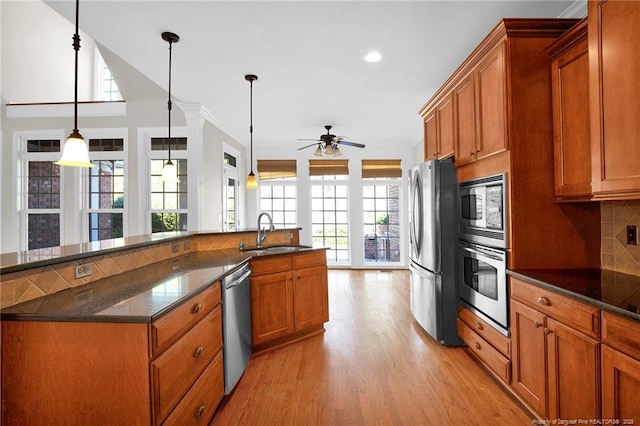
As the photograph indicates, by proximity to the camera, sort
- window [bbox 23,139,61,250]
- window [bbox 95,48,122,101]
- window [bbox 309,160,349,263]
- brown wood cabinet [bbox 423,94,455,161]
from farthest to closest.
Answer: window [bbox 309,160,349,263]
window [bbox 95,48,122,101]
window [bbox 23,139,61,250]
brown wood cabinet [bbox 423,94,455,161]

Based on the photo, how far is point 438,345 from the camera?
9.36 ft

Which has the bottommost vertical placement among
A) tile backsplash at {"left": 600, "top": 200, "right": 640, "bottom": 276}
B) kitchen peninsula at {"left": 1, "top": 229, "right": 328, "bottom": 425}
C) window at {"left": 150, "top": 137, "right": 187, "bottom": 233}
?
kitchen peninsula at {"left": 1, "top": 229, "right": 328, "bottom": 425}

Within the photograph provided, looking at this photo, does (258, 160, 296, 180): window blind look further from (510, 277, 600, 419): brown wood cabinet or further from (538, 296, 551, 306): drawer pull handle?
(538, 296, 551, 306): drawer pull handle

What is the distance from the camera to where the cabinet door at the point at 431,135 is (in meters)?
3.27

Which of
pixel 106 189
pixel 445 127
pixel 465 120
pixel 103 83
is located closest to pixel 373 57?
pixel 445 127

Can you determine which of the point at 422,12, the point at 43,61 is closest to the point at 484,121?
the point at 422,12

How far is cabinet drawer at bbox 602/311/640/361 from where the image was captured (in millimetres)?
1159

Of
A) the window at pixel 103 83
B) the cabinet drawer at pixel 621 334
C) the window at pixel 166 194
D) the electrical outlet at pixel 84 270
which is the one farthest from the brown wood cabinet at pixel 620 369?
the window at pixel 103 83

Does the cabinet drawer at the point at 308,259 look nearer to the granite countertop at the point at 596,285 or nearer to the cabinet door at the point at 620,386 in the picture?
the granite countertop at the point at 596,285

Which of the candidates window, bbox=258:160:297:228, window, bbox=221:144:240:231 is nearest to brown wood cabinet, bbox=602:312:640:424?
window, bbox=221:144:240:231

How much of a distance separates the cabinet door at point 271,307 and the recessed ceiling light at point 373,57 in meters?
2.18

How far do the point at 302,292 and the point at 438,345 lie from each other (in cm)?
134

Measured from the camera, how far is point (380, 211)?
6711 millimetres

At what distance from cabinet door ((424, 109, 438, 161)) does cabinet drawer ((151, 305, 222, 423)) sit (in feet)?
8.65
